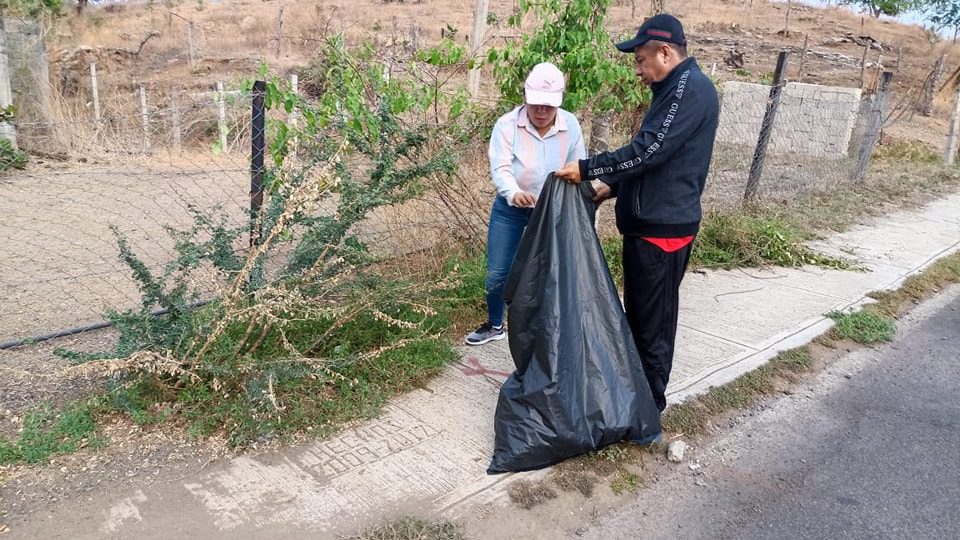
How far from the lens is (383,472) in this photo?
3.16 metres

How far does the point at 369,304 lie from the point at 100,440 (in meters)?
1.45

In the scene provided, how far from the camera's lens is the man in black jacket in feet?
10.0

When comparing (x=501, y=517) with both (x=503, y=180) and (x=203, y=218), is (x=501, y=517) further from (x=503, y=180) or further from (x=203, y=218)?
(x=203, y=218)

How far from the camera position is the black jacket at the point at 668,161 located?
304cm

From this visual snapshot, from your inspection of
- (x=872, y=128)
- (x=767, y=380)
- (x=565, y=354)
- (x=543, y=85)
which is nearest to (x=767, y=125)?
(x=872, y=128)

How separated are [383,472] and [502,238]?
1.64m

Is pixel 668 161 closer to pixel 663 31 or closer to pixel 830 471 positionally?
pixel 663 31

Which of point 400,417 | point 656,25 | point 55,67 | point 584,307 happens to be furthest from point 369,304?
point 55,67

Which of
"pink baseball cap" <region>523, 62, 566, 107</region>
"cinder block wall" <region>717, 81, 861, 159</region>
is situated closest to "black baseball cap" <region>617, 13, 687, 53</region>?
"pink baseball cap" <region>523, 62, 566, 107</region>

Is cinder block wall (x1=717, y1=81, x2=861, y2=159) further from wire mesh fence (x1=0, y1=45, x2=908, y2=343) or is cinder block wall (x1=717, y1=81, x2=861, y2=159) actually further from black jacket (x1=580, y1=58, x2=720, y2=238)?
black jacket (x1=580, y1=58, x2=720, y2=238)

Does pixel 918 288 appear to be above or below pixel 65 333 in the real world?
above

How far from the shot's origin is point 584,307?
327 centimetres

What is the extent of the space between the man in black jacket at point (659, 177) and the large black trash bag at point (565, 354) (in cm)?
15

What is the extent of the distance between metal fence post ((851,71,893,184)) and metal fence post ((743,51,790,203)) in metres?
3.40
